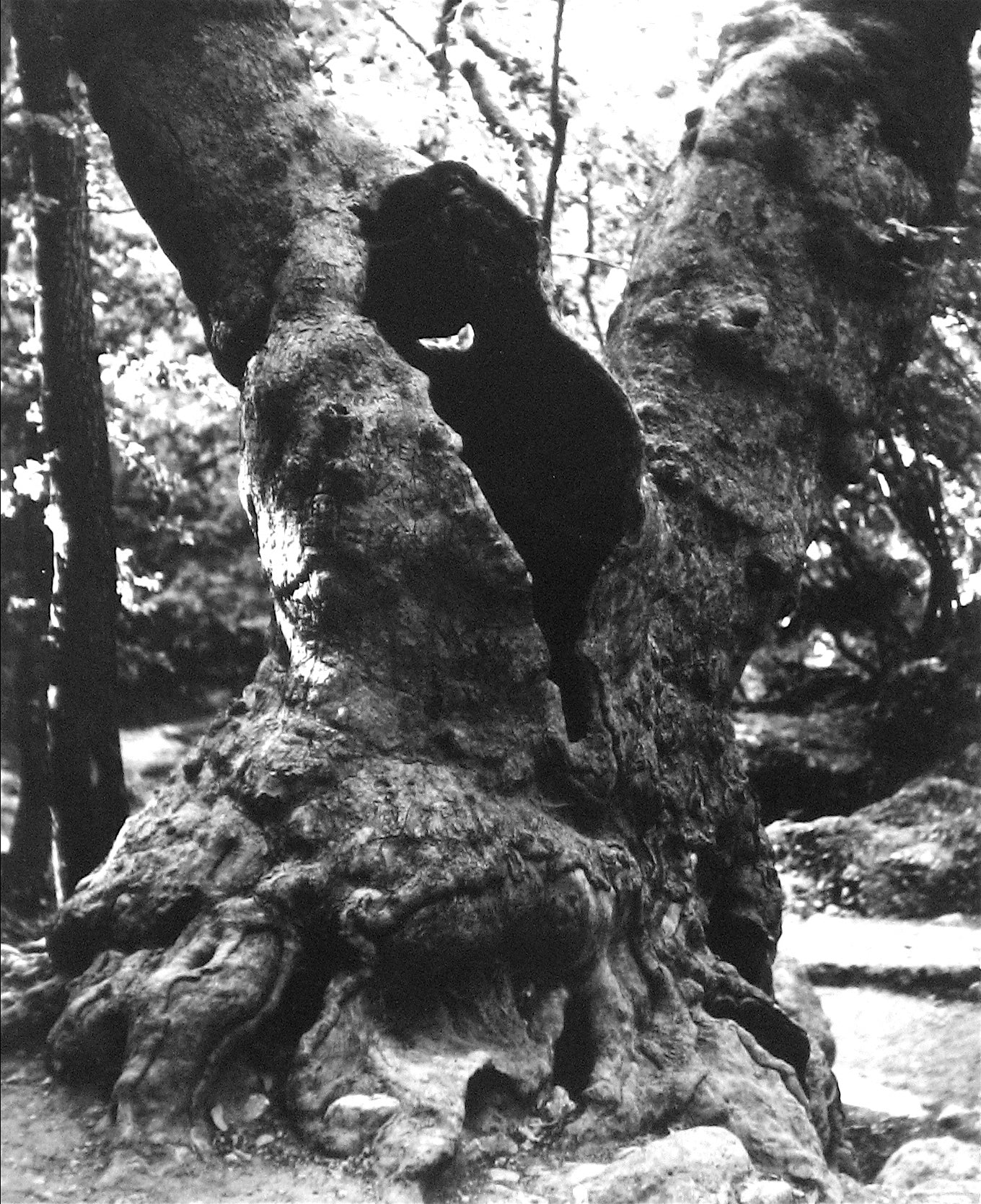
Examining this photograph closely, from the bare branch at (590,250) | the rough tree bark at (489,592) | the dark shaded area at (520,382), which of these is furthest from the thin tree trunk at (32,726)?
the bare branch at (590,250)

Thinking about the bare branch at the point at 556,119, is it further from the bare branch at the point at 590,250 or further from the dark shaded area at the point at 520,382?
the bare branch at the point at 590,250

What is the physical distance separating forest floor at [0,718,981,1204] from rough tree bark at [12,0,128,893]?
1.08 feet

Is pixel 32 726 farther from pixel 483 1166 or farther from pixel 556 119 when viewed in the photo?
pixel 556 119

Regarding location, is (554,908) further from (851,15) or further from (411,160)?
(851,15)

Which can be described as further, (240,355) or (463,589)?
(240,355)

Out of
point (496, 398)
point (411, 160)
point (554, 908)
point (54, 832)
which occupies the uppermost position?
point (411, 160)

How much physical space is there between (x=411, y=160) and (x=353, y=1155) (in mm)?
2643

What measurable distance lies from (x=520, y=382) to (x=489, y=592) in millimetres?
788

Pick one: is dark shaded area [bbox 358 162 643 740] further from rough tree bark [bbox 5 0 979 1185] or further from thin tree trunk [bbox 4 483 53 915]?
thin tree trunk [bbox 4 483 53 915]

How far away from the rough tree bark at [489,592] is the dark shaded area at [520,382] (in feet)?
0.03

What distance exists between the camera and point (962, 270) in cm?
579

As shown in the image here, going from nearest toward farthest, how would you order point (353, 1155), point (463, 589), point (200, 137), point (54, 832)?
point (353, 1155), point (463, 589), point (200, 137), point (54, 832)

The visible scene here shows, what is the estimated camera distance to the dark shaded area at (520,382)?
314 cm

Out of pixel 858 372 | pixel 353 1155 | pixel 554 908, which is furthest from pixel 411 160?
pixel 353 1155
